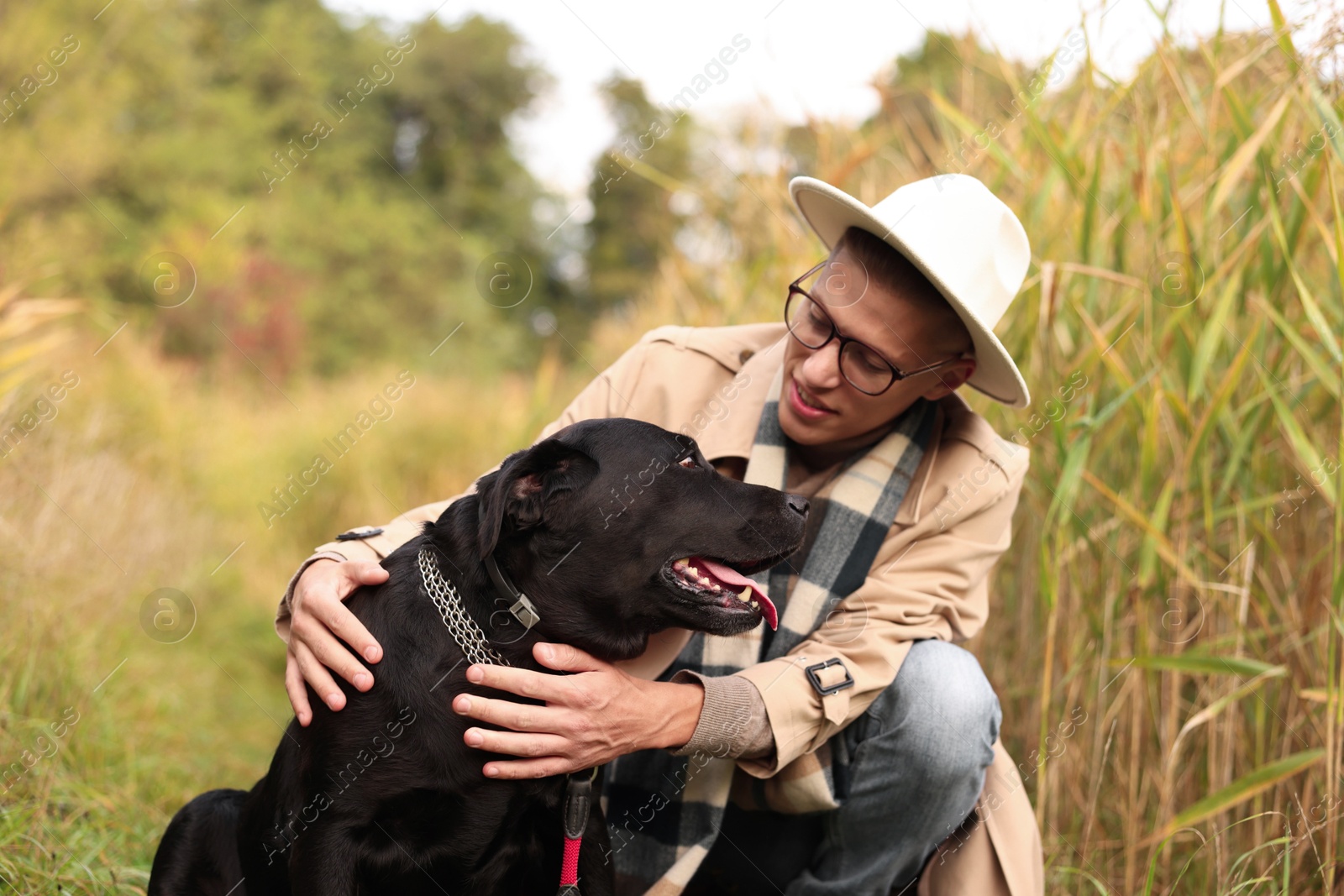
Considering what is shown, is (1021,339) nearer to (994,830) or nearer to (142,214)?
(994,830)

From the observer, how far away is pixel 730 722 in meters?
2.06

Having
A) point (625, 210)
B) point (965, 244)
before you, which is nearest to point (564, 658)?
point (965, 244)

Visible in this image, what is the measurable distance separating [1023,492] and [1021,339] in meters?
0.45

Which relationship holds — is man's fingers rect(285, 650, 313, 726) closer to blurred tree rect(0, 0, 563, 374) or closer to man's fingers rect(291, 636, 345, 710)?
man's fingers rect(291, 636, 345, 710)

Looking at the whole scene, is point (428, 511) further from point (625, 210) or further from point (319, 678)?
point (625, 210)

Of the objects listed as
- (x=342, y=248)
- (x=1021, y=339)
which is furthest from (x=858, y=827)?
(x=342, y=248)

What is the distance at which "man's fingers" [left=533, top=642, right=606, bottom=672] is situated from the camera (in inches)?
75.3

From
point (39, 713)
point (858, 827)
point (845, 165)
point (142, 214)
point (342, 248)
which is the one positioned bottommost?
point (858, 827)

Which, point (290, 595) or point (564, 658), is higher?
point (290, 595)

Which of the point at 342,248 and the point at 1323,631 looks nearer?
the point at 1323,631

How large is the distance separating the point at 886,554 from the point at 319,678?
1.32 m

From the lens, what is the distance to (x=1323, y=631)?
2.37 m

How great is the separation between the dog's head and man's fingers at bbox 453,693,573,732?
0.18 m

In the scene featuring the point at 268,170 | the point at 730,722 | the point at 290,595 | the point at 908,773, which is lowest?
the point at 908,773
